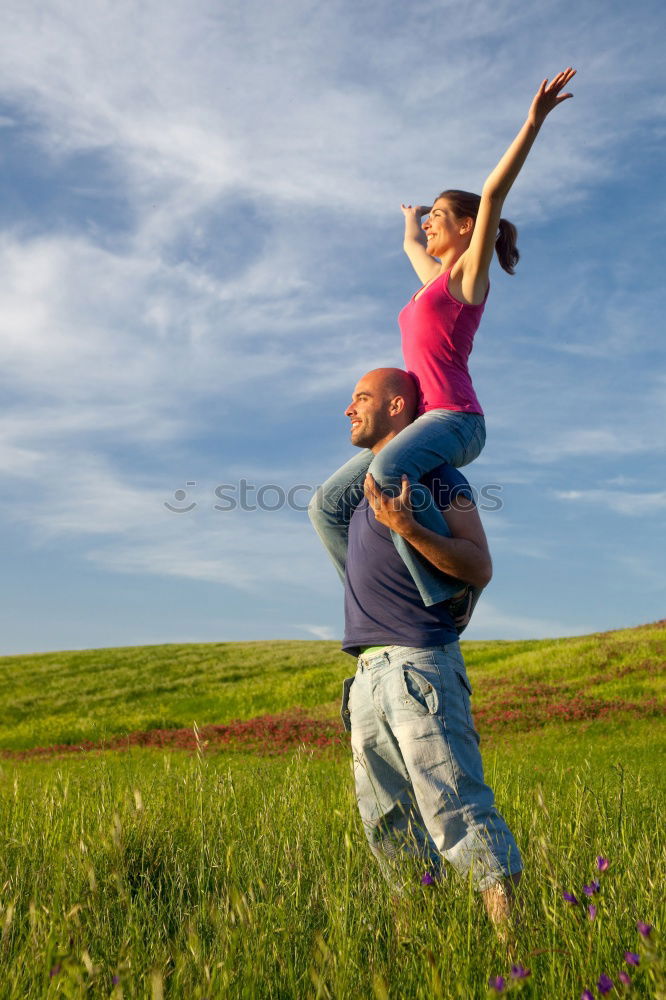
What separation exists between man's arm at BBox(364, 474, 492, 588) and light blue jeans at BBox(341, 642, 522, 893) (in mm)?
392

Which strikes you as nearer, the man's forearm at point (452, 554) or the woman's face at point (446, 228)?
the man's forearm at point (452, 554)

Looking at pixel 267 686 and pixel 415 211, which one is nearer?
pixel 415 211

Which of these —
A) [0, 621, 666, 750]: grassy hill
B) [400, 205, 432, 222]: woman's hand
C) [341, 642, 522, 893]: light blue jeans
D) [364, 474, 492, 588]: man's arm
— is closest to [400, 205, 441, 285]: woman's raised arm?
[400, 205, 432, 222]: woman's hand

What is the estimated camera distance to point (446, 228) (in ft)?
15.5

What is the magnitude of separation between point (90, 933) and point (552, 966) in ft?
7.18

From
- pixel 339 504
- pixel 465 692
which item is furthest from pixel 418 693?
pixel 339 504

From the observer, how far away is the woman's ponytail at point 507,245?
503 centimetres

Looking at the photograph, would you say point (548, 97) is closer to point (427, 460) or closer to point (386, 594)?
point (427, 460)

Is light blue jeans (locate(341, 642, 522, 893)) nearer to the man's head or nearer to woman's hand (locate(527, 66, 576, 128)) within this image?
the man's head

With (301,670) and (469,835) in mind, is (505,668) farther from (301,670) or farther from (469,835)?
(469,835)

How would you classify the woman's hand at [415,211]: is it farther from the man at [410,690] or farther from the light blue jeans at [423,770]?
the light blue jeans at [423,770]

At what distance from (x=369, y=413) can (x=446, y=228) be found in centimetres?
138

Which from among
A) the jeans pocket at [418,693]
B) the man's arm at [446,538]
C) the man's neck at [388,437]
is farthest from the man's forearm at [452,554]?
the man's neck at [388,437]

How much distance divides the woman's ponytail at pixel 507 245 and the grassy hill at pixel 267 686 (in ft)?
44.6
